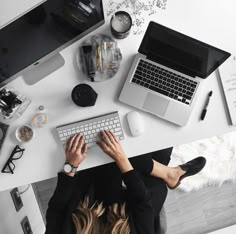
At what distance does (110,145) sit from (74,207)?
316 millimetres

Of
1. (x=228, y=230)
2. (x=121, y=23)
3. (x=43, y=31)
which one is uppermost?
(x=43, y=31)

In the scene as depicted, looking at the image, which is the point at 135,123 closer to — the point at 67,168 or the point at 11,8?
the point at 67,168

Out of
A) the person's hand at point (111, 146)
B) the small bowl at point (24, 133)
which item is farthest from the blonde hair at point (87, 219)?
the small bowl at point (24, 133)

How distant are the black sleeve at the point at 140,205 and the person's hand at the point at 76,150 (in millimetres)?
196

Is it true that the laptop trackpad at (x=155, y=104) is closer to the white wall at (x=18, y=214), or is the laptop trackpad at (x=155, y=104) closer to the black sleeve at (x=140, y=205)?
the black sleeve at (x=140, y=205)

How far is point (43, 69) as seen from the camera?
1237mm

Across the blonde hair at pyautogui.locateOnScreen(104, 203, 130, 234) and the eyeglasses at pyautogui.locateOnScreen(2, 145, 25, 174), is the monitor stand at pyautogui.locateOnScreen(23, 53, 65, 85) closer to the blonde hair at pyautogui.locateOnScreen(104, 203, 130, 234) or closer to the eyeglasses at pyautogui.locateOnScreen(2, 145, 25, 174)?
the eyeglasses at pyautogui.locateOnScreen(2, 145, 25, 174)

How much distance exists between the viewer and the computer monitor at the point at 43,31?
36.4 inches

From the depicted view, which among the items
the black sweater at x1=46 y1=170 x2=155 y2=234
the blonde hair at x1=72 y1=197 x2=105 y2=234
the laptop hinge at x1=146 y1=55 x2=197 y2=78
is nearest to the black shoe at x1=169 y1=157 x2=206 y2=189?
the black sweater at x1=46 y1=170 x2=155 y2=234

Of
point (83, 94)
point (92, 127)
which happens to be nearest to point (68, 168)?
point (92, 127)

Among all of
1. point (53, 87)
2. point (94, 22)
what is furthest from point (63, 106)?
point (94, 22)

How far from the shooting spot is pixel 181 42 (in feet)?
3.70

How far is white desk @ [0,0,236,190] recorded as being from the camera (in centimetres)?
124

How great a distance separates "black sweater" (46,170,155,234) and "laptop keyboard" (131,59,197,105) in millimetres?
337
